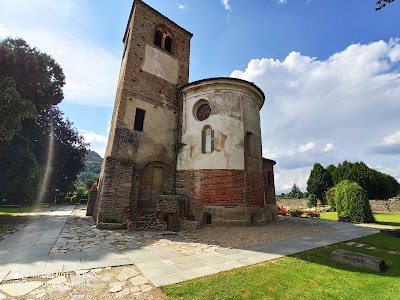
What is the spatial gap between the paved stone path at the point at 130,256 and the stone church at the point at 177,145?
315cm

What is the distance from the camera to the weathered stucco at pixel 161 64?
15064 mm

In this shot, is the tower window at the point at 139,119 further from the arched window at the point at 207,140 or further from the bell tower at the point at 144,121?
the arched window at the point at 207,140

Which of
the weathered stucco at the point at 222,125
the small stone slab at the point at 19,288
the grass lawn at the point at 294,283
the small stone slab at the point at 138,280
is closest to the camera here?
the small stone slab at the point at 19,288

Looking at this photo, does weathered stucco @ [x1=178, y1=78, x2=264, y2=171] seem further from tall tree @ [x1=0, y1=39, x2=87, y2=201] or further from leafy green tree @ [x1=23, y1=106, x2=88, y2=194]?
leafy green tree @ [x1=23, y1=106, x2=88, y2=194]

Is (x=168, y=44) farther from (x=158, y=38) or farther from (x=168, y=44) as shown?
(x=158, y=38)

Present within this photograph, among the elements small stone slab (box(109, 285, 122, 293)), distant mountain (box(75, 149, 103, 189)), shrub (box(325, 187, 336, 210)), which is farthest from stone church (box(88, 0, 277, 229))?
distant mountain (box(75, 149, 103, 189))

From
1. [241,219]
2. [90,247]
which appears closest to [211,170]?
[241,219]

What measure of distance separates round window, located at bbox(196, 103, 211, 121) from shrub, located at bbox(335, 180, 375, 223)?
12.7m

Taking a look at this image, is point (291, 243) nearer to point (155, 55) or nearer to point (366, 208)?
point (366, 208)

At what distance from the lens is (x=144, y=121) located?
13.9m

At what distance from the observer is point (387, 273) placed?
4914 millimetres

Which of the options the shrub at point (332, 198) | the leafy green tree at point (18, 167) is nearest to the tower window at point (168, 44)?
the leafy green tree at point (18, 167)

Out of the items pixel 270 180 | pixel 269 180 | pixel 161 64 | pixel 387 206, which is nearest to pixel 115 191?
pixel 161 64

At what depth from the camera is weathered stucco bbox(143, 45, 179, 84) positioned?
15.1 metres
